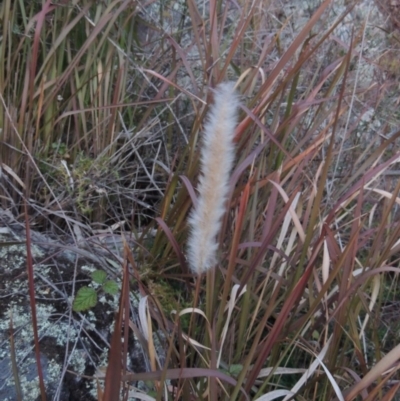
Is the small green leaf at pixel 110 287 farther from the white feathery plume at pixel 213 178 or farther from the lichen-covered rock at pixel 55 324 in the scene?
the white feathery plume at pixel 213 178

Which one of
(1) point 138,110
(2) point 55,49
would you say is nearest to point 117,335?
(2) point 55,49

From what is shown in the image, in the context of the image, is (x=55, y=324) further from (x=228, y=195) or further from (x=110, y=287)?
(x=228, y=195)

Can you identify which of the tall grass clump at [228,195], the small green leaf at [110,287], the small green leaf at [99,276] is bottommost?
the small green leaf at [110,287]

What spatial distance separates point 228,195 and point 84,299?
39 centimetres

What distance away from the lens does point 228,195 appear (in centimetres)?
88

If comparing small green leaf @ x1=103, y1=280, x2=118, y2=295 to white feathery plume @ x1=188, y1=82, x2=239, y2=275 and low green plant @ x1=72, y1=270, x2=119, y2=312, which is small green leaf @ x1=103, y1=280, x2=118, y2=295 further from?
white feathery plume @ x1=188, y1=82, x2=239, y2=275

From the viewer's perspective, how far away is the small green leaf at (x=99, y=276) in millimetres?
1061

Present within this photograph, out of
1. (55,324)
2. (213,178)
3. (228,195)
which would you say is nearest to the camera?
(213,178)

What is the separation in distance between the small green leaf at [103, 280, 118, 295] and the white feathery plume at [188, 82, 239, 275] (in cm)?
40

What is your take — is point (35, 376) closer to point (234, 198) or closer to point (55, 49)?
point (234, 198)

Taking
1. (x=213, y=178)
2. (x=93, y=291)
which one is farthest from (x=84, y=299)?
(x=213, y=178)

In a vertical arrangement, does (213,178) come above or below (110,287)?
above

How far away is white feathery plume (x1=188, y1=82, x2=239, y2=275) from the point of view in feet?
2.14

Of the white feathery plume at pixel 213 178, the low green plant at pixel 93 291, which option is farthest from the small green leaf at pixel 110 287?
the white feathery plume at pixel 213 178
